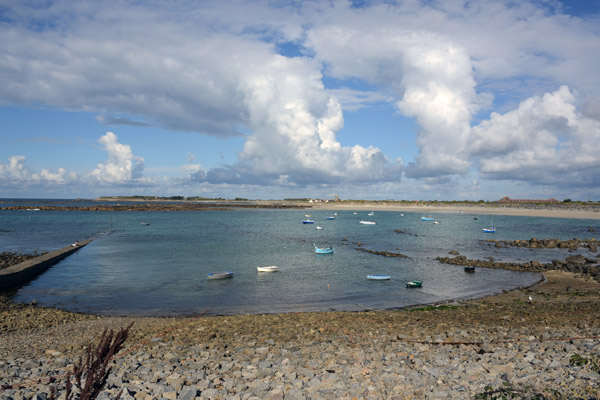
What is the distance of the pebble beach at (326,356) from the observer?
33.0 ft

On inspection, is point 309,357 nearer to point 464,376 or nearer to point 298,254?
point 464,376

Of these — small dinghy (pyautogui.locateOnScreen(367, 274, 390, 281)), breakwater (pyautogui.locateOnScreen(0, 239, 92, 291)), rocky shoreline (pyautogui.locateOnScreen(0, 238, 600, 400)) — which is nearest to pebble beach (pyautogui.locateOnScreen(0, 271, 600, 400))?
rocky shoreline (pyautogui.locateOnScreen(0, 238, 600, 400))

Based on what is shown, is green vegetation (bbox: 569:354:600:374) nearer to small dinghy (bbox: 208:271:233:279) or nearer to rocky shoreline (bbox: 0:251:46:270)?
small dinghy (bbox: 208:271:233:279)

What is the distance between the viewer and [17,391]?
10.1m

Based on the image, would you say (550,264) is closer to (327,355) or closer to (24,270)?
(327,355)

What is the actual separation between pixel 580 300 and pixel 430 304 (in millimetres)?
9019

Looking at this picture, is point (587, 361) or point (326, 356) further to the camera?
point (326, 356)

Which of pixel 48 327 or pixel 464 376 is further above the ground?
pixel 464 376

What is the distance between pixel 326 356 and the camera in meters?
12.5

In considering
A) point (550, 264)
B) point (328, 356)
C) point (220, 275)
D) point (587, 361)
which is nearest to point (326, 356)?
point (328, 356)

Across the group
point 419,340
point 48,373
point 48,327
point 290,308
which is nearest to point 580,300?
point 419,340

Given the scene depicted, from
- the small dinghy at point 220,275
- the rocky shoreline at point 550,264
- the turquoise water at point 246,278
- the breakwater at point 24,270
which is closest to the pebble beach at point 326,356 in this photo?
the turquoise water at point 246,278

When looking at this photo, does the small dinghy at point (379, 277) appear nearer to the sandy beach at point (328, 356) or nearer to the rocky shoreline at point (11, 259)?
the sandy beach at point (328, 356)

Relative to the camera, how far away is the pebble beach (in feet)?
A: 33.0
